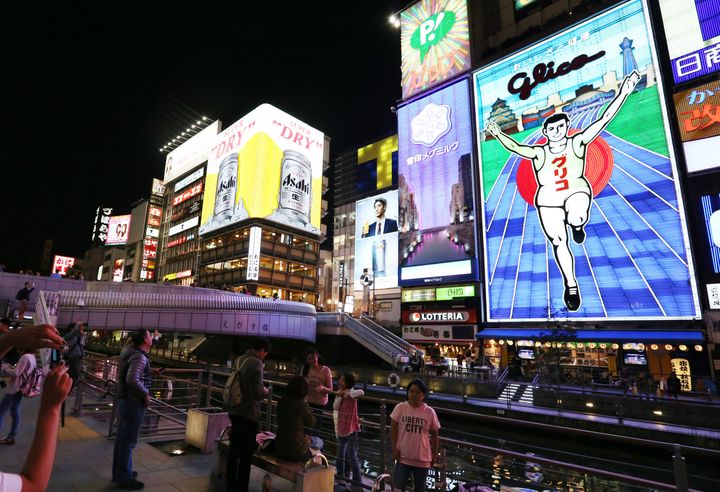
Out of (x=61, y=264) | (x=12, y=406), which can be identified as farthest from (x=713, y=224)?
(x=61, y=264)

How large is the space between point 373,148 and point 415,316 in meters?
37.0

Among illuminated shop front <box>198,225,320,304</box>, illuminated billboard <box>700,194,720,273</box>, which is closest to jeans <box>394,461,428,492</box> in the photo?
illuminated billboard <box>700,194,720,273</box>

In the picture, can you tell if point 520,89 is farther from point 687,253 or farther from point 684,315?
point 684,315

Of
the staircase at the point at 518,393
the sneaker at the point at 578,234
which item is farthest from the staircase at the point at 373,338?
A: the sneaker at the point at 578,234

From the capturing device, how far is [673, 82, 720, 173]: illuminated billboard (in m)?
27.3

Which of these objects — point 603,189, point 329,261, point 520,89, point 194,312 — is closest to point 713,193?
point 603,189

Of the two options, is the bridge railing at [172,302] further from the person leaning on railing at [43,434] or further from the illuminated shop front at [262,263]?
the person leaning on railing at [43,434]

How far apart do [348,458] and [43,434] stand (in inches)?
206

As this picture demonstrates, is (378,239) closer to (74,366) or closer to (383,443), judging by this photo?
(74,366)

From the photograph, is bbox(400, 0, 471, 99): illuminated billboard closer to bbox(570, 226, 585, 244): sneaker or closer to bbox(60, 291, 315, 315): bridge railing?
bbox(570, 226, 585, 244): sneaker

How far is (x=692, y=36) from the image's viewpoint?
29531 millimetres

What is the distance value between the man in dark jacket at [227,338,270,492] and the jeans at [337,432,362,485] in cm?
154

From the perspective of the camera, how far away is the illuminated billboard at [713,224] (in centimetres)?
2633

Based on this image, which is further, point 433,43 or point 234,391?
point 433,43
